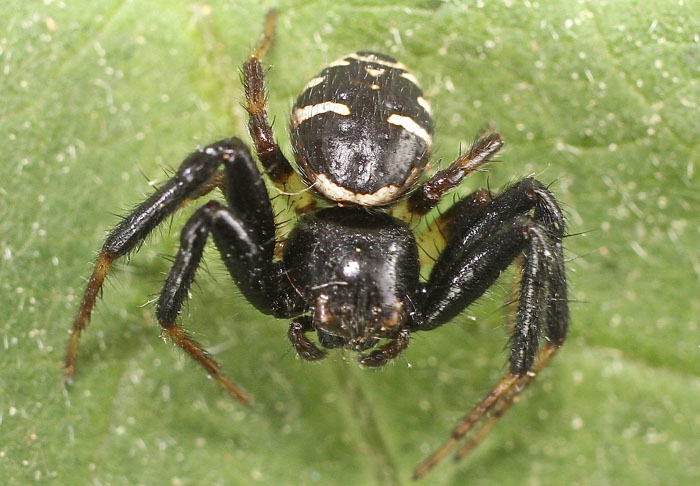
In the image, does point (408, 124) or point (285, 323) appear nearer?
point (408, 124)

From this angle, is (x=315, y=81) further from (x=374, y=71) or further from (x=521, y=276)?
(x=521, y=276)

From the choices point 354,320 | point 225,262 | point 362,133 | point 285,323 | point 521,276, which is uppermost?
point 362,133

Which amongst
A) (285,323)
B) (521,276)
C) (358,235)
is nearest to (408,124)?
(358,235)

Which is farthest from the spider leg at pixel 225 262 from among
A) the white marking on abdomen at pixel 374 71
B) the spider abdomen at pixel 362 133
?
the white marking on abdomen at pixel 374 71

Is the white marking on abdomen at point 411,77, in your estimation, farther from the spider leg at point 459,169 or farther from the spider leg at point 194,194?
the spider leg at point 194,194

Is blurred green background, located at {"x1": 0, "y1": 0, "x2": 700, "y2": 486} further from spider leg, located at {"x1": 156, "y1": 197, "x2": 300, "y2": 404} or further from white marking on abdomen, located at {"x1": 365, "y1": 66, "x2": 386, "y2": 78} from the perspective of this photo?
white marking on abdomen, located at {"x1": 365, "y1": 66, "x2": 386, "y2": 78}
